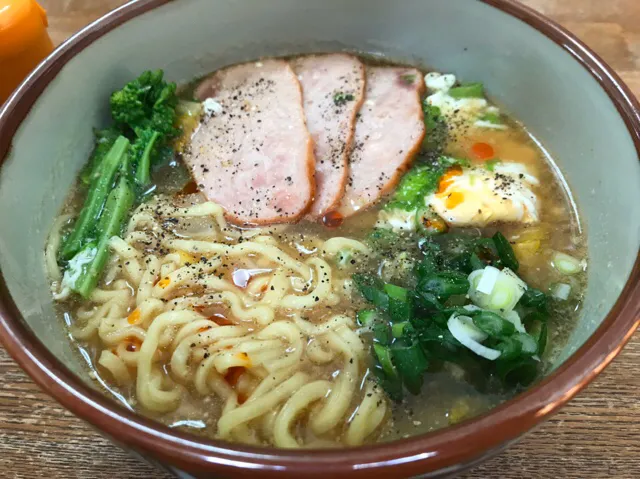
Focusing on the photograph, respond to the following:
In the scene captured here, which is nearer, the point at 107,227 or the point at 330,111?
the point at 107,227

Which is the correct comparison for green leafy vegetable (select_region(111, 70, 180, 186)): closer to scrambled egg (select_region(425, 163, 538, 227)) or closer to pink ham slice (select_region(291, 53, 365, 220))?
pink ham slice (select_region(291, 53, 365, 220))

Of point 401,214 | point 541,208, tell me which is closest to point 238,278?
point 401,214

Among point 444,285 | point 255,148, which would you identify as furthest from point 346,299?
point 255,148

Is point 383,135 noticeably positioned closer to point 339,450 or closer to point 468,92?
point 468,92

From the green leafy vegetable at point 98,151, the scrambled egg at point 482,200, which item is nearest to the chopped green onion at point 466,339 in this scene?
the scrambled egg at point 482,200

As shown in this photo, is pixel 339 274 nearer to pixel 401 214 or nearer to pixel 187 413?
pixel 401 214

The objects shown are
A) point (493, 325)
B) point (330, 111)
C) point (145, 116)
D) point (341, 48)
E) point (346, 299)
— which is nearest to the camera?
point (493, 325)
